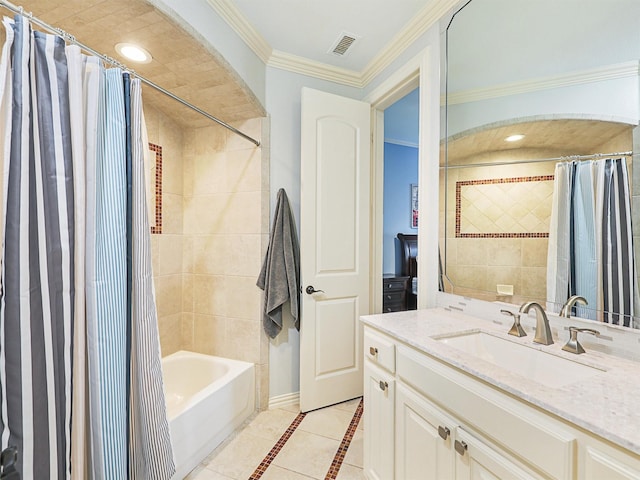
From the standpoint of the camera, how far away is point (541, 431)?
755mm

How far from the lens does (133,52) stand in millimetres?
1650

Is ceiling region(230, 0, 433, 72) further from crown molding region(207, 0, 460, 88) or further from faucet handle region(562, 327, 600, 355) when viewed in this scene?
faucet handle region(562, 327, 600, 355)

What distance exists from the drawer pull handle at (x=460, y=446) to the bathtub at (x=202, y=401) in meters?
1.32

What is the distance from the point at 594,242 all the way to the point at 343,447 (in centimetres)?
167

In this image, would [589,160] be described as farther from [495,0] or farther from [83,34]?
[83,34]

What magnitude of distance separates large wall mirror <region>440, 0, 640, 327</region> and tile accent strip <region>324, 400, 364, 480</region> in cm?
112

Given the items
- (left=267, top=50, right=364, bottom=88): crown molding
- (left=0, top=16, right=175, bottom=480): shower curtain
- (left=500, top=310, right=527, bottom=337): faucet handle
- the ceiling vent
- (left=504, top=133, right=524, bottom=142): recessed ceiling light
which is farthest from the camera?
(left=267, top=50, right=364, bottom=88): crown molding

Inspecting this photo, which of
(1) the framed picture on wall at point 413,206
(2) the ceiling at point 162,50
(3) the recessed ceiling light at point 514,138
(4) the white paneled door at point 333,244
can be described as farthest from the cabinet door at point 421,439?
(1) the framed picture on wall at point 413,206

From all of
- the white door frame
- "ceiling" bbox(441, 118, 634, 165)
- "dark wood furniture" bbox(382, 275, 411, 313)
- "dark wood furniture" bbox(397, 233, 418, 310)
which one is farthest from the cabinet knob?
"dark wood furniture" bbox(397, 233, 418, 310)

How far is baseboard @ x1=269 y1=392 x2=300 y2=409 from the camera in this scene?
231cm

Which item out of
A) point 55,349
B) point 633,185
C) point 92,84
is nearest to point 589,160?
point 633,185

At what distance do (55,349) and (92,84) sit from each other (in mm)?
819

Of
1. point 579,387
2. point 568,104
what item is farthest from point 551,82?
point 579,387

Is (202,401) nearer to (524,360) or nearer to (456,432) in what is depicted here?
(456,432)
